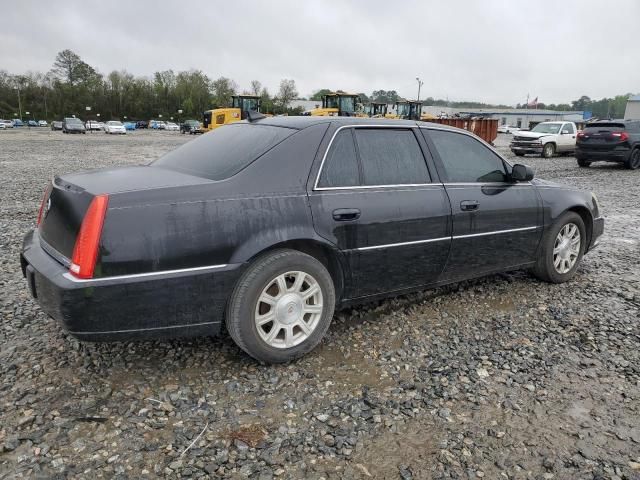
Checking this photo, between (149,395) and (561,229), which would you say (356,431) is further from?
(561,229)

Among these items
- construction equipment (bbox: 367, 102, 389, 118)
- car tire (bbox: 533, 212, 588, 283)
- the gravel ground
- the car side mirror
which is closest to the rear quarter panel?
the gravel ground

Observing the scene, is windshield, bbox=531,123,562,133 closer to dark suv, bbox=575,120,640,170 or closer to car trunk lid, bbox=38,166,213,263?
dark suv, bbox=575,120,640,170

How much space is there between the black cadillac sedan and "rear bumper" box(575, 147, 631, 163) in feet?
47.5

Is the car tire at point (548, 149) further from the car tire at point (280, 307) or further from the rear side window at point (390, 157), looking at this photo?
the car tire at point (280, 307)

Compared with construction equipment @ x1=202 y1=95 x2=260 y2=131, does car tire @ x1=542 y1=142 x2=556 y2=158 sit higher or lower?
lower

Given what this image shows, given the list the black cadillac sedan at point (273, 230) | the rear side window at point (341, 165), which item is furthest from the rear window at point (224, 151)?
the rear side window at point (341, 165)

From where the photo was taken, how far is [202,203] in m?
2.81

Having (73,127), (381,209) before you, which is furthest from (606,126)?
(73,127)

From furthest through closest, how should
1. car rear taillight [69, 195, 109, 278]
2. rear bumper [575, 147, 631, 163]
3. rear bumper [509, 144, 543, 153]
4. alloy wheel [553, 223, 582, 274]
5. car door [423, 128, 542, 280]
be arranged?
rear bumper [509, 144, 543, 153] → rear bumper [575, 147, 631, 163] → alloy wheel [553, 223, 582, 274] → car door [423, 128, 542, 280] → car rear taillight [69, 195, 109, 278]

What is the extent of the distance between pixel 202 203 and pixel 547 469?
2.23m

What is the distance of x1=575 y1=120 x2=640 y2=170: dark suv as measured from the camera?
53.3ft

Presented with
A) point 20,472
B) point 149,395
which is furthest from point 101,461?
point 149,395

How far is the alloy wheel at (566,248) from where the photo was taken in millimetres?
4734

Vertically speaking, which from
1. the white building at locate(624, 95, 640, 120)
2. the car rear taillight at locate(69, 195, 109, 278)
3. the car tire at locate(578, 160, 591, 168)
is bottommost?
the car tire at locate(578, 160, 591, 168)
